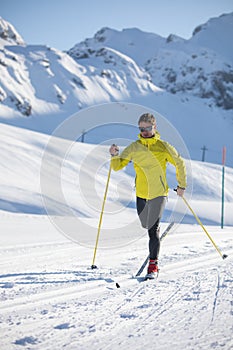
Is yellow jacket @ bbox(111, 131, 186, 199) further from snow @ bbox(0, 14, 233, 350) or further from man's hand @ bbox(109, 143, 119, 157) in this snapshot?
snow @ bbox(0, 14, 233, 350)

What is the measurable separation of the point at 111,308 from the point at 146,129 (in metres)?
2.12

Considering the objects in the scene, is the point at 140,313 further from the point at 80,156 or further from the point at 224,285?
the point at 80,156

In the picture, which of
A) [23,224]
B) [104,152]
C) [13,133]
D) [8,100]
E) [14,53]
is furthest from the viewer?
[14,53]

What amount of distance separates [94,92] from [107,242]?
71852 mm

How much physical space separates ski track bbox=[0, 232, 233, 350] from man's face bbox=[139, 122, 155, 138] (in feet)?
5.64

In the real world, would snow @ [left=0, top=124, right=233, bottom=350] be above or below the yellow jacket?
below

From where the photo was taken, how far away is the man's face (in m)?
4.07

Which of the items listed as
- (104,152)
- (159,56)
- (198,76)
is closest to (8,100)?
(104,152)

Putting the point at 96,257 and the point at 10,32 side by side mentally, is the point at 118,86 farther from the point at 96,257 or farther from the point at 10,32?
the point at 96,257

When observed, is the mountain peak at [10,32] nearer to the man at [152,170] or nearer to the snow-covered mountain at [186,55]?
the snow-covered mountain at [186,55]

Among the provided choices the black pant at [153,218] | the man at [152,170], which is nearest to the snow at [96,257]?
the black pant at [153,218]

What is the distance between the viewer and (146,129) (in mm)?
4094

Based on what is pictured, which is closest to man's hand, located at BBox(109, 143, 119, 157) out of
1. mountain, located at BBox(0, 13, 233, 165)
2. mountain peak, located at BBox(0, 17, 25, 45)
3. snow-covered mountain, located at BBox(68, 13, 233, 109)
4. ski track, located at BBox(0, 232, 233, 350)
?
ski track, located at BBox(0, 232, 233, 350)

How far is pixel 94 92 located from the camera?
2960 inches
